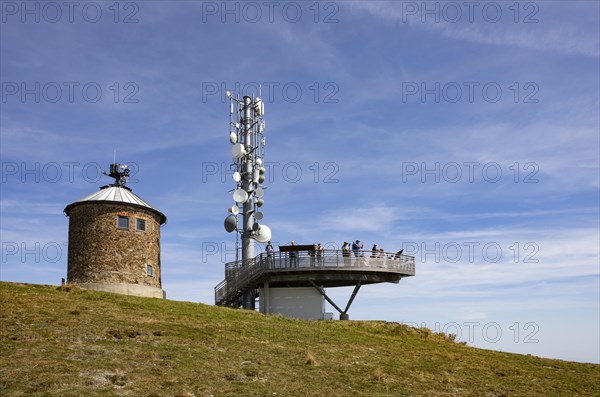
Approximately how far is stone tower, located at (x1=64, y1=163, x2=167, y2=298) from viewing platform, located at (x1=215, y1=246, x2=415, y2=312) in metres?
7.45

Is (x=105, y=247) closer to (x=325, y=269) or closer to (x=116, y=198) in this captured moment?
(x=116, y=198)

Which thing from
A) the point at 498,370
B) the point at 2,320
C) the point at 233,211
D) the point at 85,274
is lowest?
the point at 498,370

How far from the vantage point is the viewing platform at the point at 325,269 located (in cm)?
4388

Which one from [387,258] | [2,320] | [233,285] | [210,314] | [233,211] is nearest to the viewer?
[2,320]

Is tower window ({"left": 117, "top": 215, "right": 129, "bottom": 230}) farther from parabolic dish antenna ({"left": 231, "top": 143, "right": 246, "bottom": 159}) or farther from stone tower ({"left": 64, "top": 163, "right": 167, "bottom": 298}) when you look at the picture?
parabolic dish antenna ({"left": 231, "top": 143, "right": 246, "bottom": 159})

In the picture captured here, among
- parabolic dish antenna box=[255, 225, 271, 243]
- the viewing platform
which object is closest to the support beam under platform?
the viewing platform

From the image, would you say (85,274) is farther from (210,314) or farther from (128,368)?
(128,368)

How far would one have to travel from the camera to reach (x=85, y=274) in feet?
147

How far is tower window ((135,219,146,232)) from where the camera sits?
4704 cm

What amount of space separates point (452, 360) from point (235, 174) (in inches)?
999

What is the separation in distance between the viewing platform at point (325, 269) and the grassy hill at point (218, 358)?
551 cm

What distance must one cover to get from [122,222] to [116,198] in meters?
1.90

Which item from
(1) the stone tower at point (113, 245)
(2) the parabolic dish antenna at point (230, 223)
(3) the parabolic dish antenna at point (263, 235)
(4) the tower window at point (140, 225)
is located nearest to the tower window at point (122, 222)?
(1) the stone tower at point (113, 245)

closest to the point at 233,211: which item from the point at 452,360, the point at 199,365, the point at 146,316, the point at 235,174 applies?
the point at 235,174
